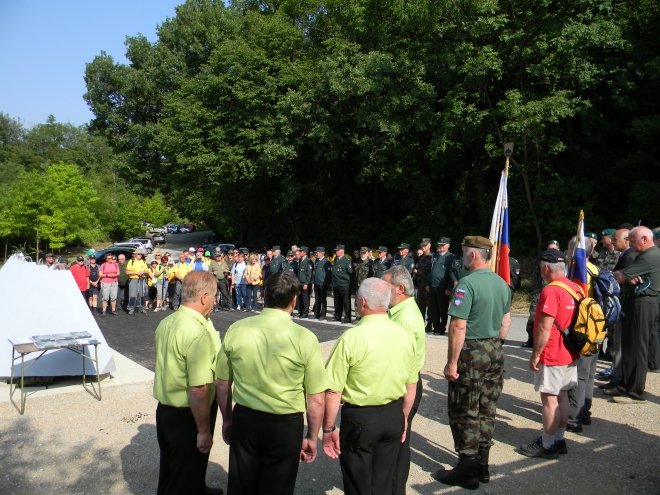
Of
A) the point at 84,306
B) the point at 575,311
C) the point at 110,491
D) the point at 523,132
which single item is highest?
the point at 523,132

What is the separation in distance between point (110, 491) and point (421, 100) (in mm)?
17096

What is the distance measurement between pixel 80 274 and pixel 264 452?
40.5ft

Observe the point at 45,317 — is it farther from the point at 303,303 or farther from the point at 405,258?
the point at 303,303

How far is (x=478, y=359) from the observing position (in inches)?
171

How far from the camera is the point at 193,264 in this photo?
1508 cm

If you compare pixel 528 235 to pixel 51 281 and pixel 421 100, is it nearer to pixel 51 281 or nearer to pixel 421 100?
pixel 421 100

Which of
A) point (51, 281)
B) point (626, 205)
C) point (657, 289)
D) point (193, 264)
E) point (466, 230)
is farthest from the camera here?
point (466, 230)

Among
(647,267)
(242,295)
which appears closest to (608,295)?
(647,267)

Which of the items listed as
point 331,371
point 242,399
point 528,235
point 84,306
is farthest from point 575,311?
point 528,235

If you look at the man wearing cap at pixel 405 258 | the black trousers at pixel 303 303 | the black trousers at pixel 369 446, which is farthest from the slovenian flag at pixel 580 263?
the black trousers at pixel 303 303

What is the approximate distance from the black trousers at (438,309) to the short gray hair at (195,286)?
807cm

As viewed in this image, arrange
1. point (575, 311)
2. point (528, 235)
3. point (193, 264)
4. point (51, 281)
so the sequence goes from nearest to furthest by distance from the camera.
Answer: point (575, 311)
point (51, 281)
point (193, 264)
point (528, 235)

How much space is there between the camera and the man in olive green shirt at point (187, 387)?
3434 mm

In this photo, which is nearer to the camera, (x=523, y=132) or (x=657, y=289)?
(x=657, y=289)
